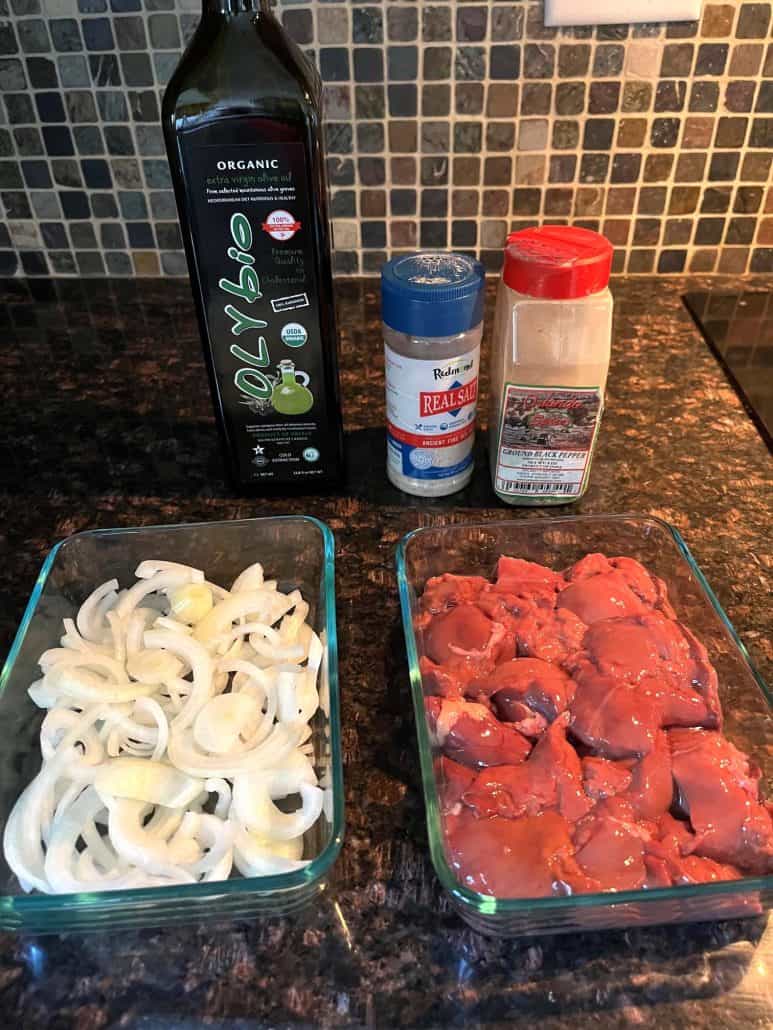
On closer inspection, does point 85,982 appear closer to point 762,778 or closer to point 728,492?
point 762,778

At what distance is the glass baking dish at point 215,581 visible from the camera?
0.47 m

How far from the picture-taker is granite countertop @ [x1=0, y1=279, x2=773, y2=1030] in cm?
48

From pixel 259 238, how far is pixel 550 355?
0.94 ft

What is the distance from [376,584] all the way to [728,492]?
407mm

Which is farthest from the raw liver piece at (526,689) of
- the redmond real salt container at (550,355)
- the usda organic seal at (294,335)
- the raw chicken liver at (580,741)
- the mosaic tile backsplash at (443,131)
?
the mosaic tile backsplash at (443,131)

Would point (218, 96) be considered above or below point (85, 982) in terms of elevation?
above

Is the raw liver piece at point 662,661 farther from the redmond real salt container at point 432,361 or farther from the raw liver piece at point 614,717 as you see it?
the redmond real salt container at point 432,361

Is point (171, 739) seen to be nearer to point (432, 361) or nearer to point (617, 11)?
point (432, 361)

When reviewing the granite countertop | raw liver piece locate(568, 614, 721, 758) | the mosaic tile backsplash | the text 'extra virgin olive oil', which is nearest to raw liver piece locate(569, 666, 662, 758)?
raw liver piece locate(568, 614, 721, 758)

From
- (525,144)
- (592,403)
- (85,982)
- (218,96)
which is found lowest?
(85,982)

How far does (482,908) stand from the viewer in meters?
0.46

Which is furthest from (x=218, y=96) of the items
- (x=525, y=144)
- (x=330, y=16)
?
(x=525, y=144)

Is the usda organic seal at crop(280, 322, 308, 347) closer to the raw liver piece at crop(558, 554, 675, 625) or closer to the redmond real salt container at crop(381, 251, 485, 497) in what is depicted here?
the redmond real salt container at crop(381, 251, 485, 497)

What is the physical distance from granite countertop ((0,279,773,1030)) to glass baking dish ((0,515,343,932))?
3cm
